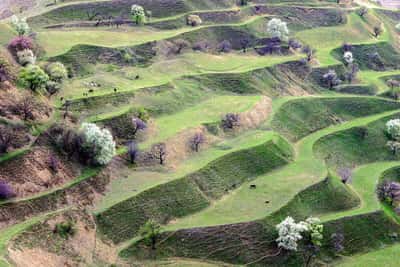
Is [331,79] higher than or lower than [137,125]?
lower

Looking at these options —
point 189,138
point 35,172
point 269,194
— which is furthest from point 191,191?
point 35,172

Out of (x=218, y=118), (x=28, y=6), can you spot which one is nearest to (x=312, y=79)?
(x=218, y=118)

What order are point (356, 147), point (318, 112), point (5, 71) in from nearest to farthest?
1. point (5, 71)
2. point (356, 147)
3. point (318, 112)

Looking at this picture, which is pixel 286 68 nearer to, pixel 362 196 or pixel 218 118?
pixel 218 118

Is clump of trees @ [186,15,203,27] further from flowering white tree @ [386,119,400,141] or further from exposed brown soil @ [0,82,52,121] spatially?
exposed brown soil @ [0,82,52,121]

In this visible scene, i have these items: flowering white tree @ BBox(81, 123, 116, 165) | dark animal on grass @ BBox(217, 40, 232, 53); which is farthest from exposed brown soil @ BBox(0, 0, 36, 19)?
flowering white tree @ BBox(81, 123, 116, 165)

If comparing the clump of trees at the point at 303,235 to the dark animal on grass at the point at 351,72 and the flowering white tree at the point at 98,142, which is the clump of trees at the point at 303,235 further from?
the dark animal on grass at the point at 351,72

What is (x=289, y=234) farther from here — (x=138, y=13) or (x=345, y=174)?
(x=138, y=13)

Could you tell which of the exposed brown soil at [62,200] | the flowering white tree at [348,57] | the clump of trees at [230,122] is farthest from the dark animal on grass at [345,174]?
the flowering white tree at [348,57]
